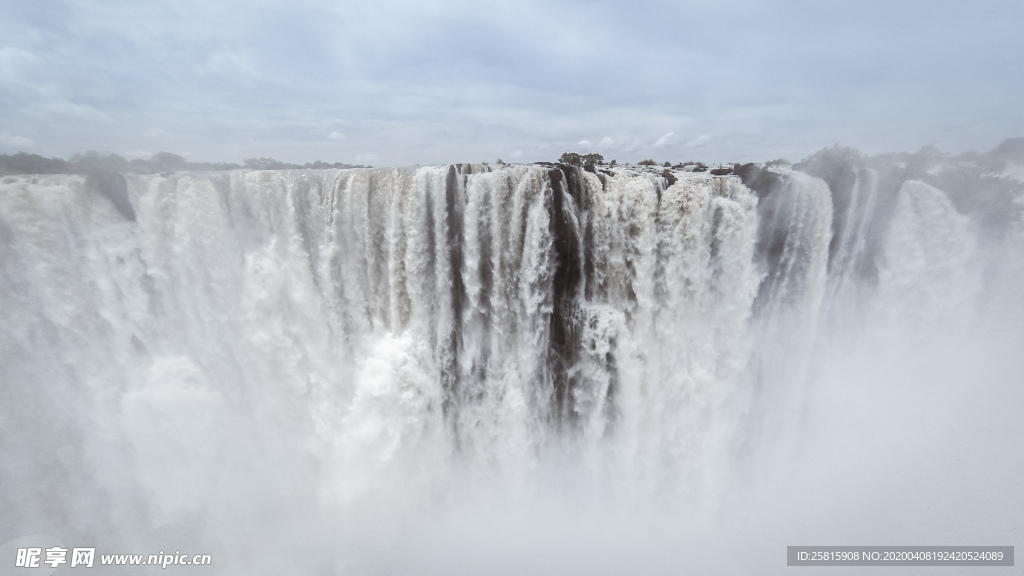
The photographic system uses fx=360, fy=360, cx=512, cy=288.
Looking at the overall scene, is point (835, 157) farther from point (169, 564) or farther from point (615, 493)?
point (169, 564)

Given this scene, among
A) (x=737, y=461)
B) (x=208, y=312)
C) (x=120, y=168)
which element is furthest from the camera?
(x=737, y=461)

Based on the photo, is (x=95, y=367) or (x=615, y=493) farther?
(x=615, y=493)

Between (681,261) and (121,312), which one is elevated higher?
(681,261)

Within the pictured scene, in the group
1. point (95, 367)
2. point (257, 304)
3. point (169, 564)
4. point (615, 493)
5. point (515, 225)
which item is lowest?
point (169, 564)

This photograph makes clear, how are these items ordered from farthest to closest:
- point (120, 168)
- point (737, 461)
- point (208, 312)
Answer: point (737, 461) → point (208, 312) → point (120, 168)

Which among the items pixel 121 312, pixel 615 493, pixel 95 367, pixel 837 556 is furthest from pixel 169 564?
pixel 837 556

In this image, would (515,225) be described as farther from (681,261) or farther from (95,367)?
(95,367)

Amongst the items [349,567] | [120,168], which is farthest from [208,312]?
[349,567]
